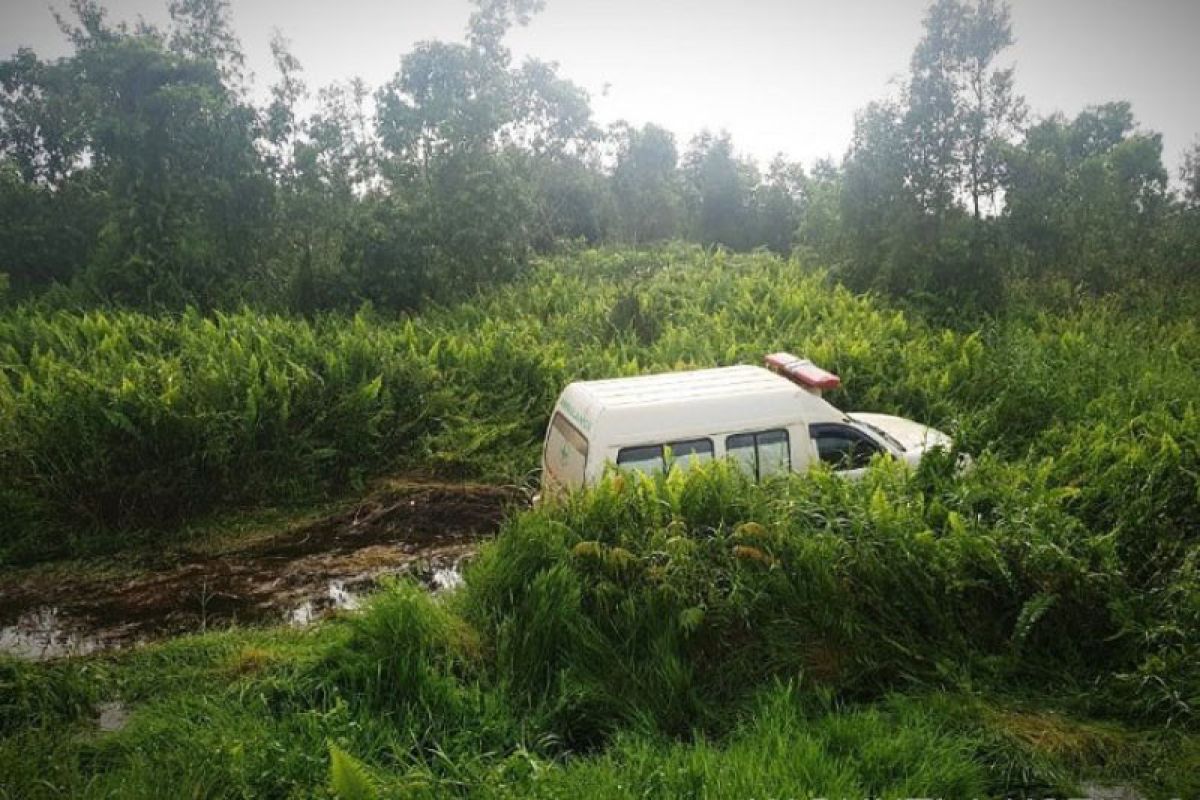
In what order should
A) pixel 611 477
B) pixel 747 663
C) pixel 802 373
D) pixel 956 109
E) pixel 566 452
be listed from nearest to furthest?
pixel 747 663 < pixel 611 477 < pixel 566 452 < pixel 802 373 < pixel 956 109

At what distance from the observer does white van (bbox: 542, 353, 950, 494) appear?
23.3ft

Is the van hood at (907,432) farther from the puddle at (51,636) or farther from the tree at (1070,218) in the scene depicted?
the tree at (1070,218)

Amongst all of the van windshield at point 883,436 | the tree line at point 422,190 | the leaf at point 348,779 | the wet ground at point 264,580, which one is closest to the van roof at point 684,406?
the van windshield at point 883,436

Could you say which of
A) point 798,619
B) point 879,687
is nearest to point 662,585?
point 798,619

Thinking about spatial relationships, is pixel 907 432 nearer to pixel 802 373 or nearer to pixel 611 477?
pixel 802 373

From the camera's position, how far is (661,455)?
7238 mm

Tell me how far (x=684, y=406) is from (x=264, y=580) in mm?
4855

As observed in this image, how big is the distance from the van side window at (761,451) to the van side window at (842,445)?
377mm

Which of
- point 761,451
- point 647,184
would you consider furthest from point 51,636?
point 647,184

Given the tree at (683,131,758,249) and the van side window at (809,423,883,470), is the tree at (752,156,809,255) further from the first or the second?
the van side window at (809,423,883,470)

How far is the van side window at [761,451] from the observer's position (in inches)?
291

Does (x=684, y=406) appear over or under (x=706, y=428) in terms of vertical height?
over

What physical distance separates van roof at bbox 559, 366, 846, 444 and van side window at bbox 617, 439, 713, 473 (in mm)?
85

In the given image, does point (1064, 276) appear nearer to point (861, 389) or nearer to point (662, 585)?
Result: point (861, 389)
